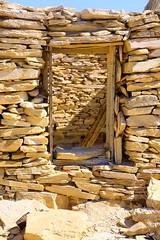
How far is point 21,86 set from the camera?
361cm

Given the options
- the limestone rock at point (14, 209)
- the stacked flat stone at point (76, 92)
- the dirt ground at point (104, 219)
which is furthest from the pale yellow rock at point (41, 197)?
the stacked flat stone at point (76, 92)

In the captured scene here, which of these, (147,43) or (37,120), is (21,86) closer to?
(37,120)

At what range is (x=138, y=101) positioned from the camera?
3.73 metres

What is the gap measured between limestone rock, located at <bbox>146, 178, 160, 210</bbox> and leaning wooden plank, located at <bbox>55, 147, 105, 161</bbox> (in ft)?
3.09

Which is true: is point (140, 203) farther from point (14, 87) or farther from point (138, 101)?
point (14, 87)

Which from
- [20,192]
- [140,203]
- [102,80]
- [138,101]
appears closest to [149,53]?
[138,101]

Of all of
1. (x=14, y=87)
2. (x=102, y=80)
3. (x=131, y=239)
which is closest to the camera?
(x=131, y=239)

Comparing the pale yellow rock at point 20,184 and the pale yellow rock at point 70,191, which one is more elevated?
the pale yellow rock at point 20,184

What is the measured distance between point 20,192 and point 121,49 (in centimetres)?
271

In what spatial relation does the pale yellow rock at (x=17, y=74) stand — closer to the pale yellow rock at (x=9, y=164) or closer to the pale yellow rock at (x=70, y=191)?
the pale yellow rock at (x=9, y=164)

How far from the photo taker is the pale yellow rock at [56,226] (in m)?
2.62

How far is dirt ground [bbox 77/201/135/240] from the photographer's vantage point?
3.07 m

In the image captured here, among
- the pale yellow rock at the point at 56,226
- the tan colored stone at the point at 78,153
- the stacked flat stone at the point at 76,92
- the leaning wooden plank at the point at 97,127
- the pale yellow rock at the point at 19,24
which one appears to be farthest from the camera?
the stacked flat stone at the point at 76,92

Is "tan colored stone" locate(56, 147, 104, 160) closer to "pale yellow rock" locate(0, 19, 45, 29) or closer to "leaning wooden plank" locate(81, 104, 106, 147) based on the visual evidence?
"leaning wooden plank" locate(81, 104, 106, 147)
